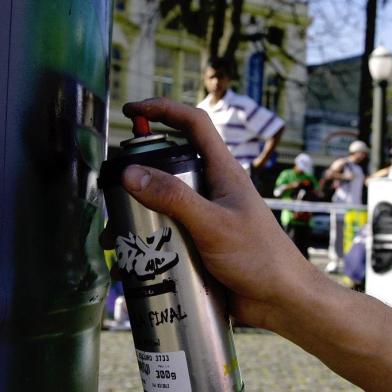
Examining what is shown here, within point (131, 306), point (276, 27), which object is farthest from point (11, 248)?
point (276, 27)

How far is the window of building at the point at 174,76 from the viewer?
84.7 ft

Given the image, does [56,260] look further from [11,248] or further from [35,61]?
[35,61]

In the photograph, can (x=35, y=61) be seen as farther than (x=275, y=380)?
No

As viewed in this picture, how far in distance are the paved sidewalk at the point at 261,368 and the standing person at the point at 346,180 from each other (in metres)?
5.16

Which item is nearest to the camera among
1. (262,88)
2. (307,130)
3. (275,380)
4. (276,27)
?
(275,380)

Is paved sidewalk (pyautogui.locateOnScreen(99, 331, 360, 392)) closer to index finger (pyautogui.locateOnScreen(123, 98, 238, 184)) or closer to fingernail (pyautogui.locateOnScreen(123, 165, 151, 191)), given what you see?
index finger (pyautogui.locateOnScreen(123, 98, 238, 184))

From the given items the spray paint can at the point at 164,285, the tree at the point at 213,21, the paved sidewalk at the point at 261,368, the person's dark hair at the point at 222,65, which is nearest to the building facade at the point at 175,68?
the tree at the point at 213,21

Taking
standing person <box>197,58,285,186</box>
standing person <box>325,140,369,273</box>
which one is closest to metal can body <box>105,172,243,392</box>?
standing person <box>197,58,285,186</box>

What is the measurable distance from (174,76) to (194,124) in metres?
25.3

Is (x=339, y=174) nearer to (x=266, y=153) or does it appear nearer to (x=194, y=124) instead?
(x=266, y=153)

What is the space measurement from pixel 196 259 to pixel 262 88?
25.8 meters

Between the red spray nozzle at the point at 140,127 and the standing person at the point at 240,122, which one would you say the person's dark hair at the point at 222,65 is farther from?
the red spray nozzle at the point at 140,127

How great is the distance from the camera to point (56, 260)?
1022mm

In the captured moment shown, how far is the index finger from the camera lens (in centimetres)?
110
